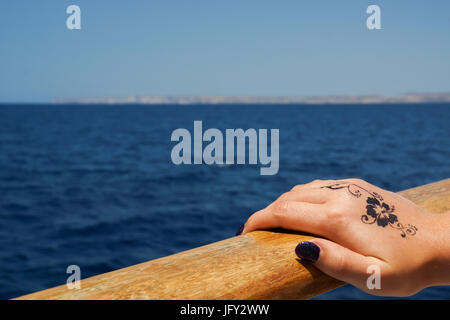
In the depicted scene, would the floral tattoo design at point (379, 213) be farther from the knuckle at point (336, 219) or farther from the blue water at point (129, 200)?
the blue water at point (129, 200)

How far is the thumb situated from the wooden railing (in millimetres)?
32

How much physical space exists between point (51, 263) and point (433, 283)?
9733 mm

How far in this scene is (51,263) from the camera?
9.52 metres

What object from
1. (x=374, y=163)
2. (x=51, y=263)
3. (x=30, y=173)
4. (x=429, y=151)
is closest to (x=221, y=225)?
(x=51, y=263)

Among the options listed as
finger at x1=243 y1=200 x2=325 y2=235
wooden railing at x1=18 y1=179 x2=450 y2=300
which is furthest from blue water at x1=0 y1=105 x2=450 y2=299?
wooden railing at x1=18 y1=179 x2=450 y2=300

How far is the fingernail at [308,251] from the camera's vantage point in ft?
3.66

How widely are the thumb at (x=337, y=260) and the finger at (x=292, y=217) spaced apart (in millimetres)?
93

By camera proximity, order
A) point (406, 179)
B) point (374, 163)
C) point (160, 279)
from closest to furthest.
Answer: point (160, 279) → point (406, 179) → point (374, 163)

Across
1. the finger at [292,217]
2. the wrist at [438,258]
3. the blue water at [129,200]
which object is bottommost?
the blue water at [129,200]

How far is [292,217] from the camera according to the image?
49.5 inches

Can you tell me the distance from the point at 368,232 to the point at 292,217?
22cm

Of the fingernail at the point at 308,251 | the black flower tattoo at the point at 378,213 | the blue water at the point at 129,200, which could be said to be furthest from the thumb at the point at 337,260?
the blue water at the point at 129,200
